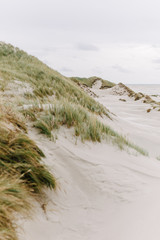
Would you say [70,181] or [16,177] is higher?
[16,177]

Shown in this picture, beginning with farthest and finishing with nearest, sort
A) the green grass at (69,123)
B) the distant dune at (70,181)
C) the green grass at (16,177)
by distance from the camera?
the green grass at (69,123), the distant dune at (70,181), the green grass at (16,177)

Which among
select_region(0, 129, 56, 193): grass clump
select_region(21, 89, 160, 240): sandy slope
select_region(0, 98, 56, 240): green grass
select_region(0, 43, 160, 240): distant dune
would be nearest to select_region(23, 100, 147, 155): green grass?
select_region(0, 43, 160, 240): distant dune

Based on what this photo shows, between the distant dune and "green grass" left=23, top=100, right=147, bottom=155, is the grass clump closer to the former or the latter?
the distant dune

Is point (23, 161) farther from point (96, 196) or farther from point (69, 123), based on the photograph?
point (69, 123)

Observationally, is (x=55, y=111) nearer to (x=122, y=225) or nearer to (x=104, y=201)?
(x=104, y=201)

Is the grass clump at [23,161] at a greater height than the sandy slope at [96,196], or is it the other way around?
the grass clump at [23,161]

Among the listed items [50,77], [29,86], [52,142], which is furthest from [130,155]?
[50,77]

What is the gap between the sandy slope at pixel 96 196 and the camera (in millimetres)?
Answer: 1471

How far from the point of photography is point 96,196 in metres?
1.93

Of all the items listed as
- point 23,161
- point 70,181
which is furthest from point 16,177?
point 70,181

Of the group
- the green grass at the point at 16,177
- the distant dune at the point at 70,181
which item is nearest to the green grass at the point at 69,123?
the distant dune at the point at 70,181

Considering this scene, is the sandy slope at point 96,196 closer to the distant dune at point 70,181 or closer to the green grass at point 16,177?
the distant dune at point 70,181

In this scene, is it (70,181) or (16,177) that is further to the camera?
(70,181)

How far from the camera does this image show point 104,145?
2.69 m
